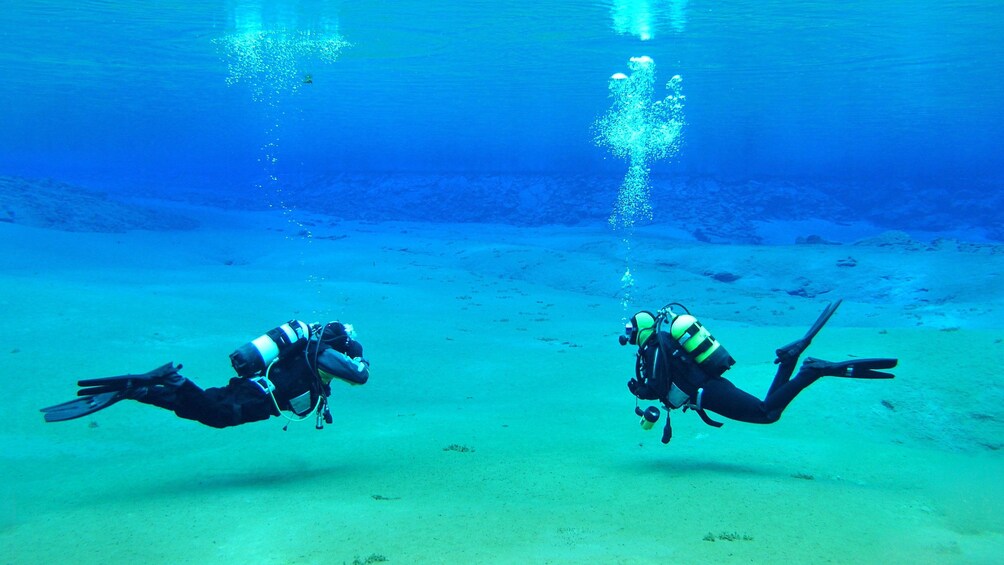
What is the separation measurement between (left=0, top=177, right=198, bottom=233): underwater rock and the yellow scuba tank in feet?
83.2

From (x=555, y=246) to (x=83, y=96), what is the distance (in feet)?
132

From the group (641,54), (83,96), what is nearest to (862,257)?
(641,54)

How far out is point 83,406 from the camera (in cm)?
400

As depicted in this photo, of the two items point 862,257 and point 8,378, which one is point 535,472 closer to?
point 8,378

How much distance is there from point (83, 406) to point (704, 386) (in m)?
4.72

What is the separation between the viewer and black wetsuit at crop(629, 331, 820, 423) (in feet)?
15.4

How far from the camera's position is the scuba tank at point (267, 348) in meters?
4.31

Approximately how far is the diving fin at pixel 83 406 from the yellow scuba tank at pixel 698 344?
4219mm

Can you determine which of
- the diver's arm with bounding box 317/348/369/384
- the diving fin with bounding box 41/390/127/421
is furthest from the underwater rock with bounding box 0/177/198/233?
the diver's arm with bounding box 317/348/369/384

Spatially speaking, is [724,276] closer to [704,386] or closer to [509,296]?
[509,296]

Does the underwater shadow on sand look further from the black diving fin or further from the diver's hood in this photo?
the black diving fin

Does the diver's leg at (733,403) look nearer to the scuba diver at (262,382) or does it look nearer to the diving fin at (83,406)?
the scuba diver at (262,382)

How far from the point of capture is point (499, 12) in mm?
22578

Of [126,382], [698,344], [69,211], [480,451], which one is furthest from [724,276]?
[69,211]
